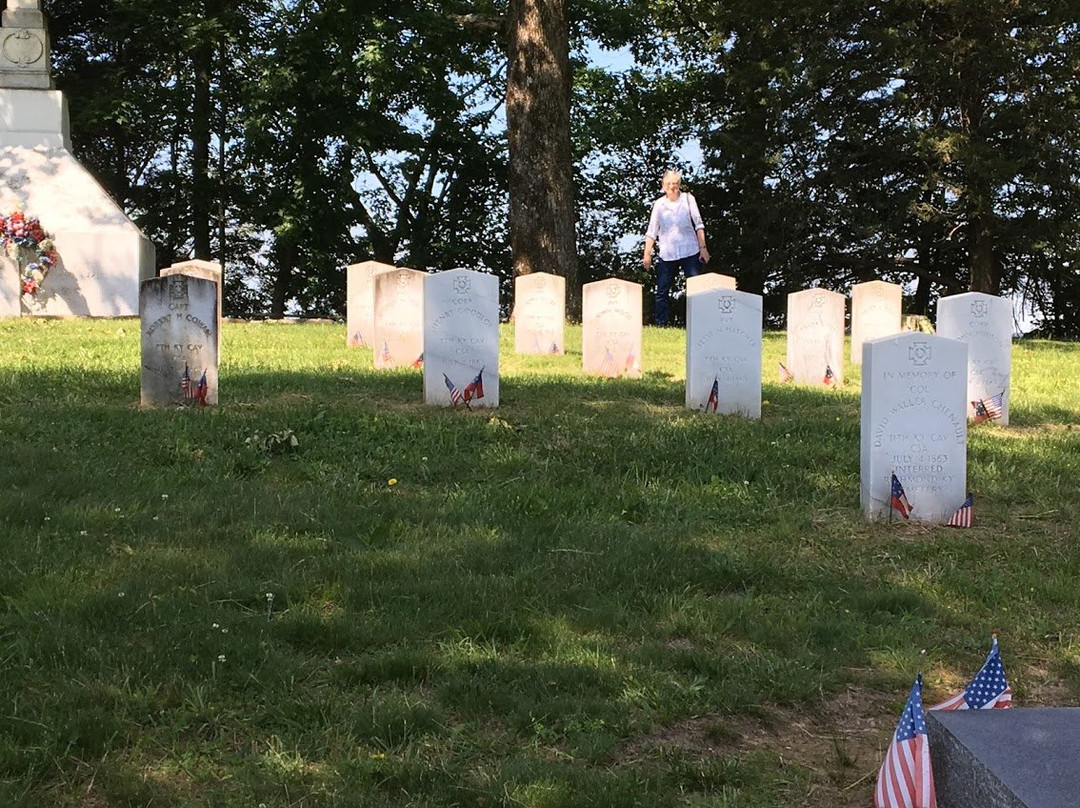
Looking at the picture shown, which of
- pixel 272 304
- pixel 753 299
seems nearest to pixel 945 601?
pixel 753 299

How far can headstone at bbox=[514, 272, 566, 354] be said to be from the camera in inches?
467

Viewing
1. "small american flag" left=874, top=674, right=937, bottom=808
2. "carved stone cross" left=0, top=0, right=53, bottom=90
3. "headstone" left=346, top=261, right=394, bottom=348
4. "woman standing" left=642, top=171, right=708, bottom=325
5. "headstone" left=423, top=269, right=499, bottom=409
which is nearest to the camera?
"small american flag" left=874, top=674, right=937, bottom=808

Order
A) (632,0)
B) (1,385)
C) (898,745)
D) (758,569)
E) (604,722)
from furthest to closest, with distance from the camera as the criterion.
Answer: (632,0)
(1,385)
(758,569)
(604,722)
(898,745)

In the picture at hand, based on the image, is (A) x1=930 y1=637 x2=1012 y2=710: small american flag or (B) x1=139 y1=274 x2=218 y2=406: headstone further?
(B) x1=139 y1=274 x2=218 y2=406: headstone

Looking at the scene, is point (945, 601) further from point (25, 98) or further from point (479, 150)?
point (479, 150)

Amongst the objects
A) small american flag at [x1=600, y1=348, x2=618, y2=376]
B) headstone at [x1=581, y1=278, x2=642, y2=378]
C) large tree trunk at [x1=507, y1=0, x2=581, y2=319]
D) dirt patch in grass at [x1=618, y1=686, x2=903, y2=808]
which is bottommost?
dirt patch in grass at [x1=618, y1=686, x2=903, y2=808]

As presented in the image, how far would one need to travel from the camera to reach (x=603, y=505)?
18.8 feet

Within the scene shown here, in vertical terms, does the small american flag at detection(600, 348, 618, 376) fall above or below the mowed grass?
above

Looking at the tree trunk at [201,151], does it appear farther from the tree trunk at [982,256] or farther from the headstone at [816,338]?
the headstone at [816,338]

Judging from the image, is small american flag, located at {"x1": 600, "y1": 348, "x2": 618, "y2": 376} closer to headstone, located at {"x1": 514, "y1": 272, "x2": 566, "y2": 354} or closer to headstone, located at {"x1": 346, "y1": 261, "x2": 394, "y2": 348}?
headstone, located at {"x1": 514, "y1": 272, "x2": 566, "y2": 354}

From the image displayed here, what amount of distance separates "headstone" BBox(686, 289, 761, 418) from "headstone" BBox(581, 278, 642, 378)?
1.85 m

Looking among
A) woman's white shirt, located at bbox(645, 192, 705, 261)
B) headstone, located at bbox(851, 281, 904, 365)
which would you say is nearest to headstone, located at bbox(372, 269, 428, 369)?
woman's white shirt, located at bbox(645, 192, 705, 261)

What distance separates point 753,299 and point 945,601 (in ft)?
13.6

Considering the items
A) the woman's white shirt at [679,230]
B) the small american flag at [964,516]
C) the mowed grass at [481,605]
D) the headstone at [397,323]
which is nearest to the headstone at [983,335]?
the mowed grass at [481,605]
